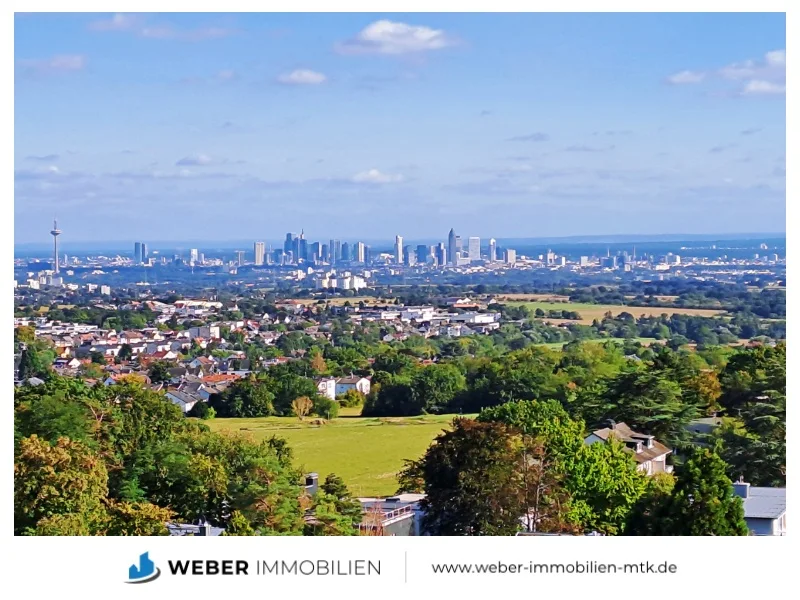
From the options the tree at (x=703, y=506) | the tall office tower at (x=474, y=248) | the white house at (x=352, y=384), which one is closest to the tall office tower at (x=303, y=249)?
the tall office tower at (x=474, y=248)

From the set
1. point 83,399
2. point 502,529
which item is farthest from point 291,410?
point 502,529

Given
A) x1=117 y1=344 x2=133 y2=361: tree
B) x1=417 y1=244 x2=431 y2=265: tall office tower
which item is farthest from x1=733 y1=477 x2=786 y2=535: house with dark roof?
x1=417 y1=244 x2=431 y2=265: tall office tower

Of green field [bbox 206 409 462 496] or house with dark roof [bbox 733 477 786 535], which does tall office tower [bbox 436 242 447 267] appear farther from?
house with dark roof [bbox 733 477 786 535]

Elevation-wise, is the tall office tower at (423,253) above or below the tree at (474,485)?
above

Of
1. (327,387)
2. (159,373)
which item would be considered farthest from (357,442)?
(159,373)
